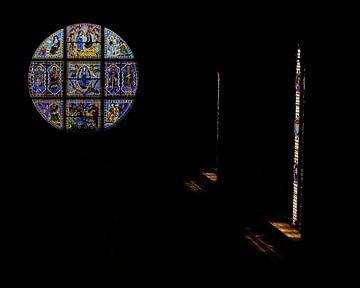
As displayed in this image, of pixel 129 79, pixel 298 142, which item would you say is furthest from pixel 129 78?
pixel 298 142

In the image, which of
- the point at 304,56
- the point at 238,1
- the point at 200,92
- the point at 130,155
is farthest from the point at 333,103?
the point at 130,155

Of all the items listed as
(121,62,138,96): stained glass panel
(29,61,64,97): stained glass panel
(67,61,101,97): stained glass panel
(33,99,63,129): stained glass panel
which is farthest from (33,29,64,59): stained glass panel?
(121,62,138,96): stained glass panel

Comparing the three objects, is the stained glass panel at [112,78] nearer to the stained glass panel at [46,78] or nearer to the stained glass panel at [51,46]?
the stained glass panel at [46,78]

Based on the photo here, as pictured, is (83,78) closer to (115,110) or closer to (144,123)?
(115,110)

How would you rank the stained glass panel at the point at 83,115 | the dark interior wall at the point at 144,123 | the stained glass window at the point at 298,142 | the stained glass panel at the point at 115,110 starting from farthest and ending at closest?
1. the stained glass panel at the point at 83,115
2. the stained glass panel at the point at 115,110
3. the dark interior wall at the point at 144,123
4. the stained glass window at the point at 298,142

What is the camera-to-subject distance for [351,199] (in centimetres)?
441

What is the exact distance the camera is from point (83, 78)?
1298 cm

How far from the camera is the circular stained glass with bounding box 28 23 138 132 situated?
12.8 meters

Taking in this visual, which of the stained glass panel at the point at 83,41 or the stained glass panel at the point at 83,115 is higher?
the stained glass panel at the point at 83,41

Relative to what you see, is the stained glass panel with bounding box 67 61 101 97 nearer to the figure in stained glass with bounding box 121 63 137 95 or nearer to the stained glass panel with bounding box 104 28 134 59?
the stained glass panel with bounding box 104 28 134 59

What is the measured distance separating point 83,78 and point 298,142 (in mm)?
7131

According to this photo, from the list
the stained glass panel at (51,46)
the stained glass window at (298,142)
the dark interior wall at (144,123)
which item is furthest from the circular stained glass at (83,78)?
the stained glass window at (298,142)

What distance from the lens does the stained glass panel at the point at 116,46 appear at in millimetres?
12789

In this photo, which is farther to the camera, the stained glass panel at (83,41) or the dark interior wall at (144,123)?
the stained glass panel at (83,41)
